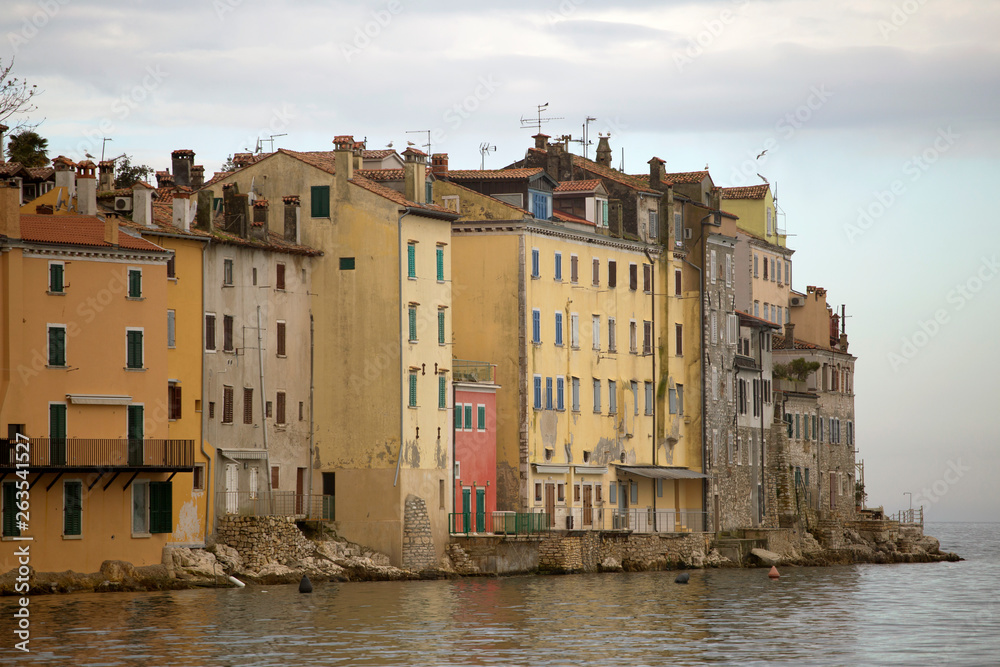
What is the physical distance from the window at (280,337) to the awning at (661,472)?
2220cm

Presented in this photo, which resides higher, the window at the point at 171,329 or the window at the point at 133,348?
the window at the point at 171,329

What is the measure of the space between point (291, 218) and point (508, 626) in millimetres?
25784

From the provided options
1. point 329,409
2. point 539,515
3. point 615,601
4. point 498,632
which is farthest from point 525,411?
point 498,632

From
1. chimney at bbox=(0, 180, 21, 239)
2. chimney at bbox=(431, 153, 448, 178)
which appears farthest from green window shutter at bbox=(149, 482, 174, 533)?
chimney at bbox=(431, 153, 448, 178)

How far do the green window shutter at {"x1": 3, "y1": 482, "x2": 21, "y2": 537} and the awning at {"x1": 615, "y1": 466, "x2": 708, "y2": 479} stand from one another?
1413 inches

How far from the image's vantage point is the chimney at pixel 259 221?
234 ft

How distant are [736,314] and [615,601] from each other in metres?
38.2

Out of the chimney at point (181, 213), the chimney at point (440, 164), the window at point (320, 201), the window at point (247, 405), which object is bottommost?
the window at point (247, 405)

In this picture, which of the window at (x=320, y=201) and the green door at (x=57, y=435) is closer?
the green door at (x=57, y=435)

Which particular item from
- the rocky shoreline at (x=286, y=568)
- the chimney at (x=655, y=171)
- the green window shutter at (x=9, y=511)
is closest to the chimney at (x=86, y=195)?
the green window shutter at (x=9, y=511)

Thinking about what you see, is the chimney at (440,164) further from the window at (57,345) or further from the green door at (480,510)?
the window at (57,345)

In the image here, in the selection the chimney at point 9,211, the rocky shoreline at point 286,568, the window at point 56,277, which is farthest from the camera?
the window at point 56,277

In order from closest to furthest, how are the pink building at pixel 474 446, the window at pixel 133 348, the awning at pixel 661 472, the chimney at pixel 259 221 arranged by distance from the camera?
the window at pixel 133 348 → the chimney at pixel 259 221 → the pink building at pixel 474 446 → the awning at pixel 661 472

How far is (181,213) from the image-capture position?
→ 6625cm
